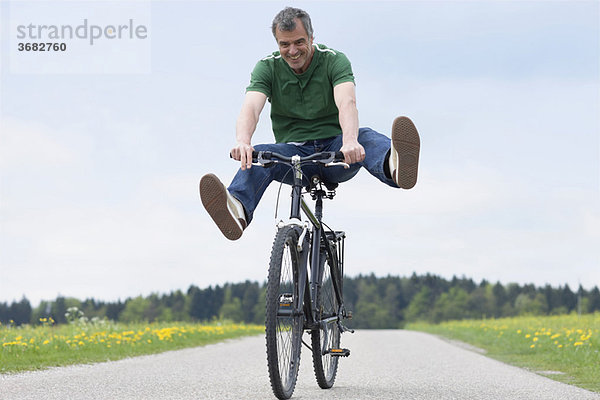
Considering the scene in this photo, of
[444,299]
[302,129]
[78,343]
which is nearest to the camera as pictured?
[302,129]

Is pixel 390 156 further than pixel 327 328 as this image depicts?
No

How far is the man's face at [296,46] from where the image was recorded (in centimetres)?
439

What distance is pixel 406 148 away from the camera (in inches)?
169

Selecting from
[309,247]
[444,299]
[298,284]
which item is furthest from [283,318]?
[444,299]

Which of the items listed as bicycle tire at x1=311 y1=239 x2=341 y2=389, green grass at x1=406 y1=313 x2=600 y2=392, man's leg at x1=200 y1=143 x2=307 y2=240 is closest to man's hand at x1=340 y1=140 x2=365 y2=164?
man's leg at x1=200 y1=143 x2=307 y2=240

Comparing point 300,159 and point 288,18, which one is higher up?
point 288,18

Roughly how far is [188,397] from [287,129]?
195 cm

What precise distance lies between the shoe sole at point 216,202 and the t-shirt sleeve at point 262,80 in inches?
31.8

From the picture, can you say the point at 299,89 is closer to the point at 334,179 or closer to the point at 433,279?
the point at 334,179

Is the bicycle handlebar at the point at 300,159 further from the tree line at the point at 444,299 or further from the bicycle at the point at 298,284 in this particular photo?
the tree line at the point at 444,299

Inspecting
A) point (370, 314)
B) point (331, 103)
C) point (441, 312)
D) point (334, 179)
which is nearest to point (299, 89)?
point (331, 103)

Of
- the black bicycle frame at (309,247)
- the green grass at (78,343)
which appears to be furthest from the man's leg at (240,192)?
the green grass at (78,343)

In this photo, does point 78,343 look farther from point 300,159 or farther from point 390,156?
point 390,156

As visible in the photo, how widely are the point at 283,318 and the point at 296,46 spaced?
1.74 metres
